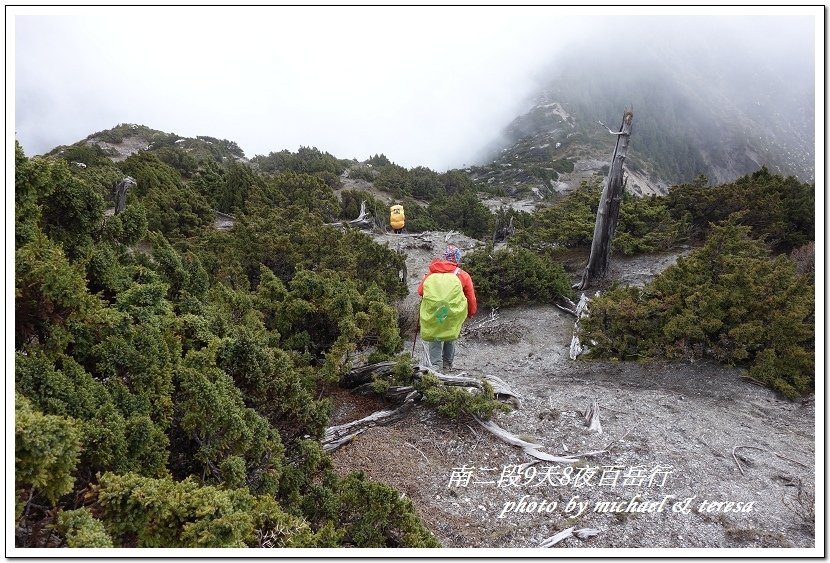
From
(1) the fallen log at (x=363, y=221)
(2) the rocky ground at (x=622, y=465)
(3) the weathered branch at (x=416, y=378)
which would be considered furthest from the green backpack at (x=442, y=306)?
(1) the fallen log at (x=363, y=221)

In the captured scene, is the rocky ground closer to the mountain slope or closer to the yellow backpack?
the yellow backpack

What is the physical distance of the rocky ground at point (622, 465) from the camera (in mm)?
3098

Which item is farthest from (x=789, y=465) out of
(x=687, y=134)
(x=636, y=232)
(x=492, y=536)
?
(x=687, y=134)

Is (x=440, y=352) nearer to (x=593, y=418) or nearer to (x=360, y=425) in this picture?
→ (x=360, y=425)

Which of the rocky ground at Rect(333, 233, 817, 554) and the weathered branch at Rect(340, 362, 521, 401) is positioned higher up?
the weathered branch at Rect(340, 362, 521, 401)

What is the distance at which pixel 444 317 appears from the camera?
17.8 ft

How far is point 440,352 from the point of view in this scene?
5.79 metres

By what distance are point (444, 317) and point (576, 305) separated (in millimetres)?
5090

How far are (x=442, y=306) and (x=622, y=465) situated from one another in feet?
7.81

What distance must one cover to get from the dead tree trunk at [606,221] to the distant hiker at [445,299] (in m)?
5.84

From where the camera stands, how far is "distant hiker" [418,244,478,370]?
5316 millimetres

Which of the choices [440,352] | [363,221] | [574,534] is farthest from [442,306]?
[363,221]

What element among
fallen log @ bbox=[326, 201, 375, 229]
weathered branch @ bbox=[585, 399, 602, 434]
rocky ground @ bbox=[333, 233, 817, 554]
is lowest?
rocky ground @ bbox=[333, 233, 817, 554]

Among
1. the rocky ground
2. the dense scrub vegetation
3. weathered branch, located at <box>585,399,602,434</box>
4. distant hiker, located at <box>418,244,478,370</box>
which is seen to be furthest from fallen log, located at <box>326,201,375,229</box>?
weathered branch, located at <box>585,399,602,434</box>
